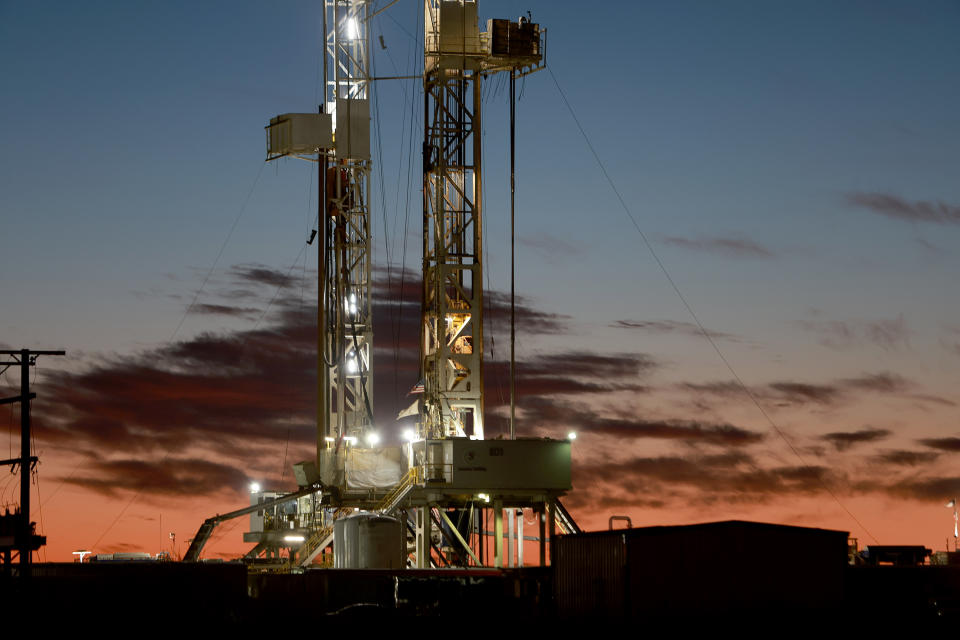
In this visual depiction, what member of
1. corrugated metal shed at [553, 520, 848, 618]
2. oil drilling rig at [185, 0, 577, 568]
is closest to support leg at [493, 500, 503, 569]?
oil drilling rig at [185, 0, 577, 568]

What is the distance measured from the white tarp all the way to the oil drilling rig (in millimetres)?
49

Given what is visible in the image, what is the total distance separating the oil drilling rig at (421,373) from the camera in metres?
50.8

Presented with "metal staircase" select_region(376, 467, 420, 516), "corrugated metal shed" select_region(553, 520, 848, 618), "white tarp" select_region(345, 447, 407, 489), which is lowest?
"corrugated metal shed" select_region(553, 520, 848, 618)

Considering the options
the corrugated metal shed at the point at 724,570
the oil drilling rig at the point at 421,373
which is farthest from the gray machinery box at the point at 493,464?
the corrugated metal shed at the point at 724,570

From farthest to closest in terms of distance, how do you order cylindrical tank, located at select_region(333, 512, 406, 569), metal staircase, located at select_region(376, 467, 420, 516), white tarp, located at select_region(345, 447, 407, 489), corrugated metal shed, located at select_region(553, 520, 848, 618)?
1. white tarp, located at select_region(345, 447, 407, 489)
2. metal staircase, located at select_region(376, 467, 420, 516)
3. cylindrical tank, located at select_region(333, 512, 406, 569)
4. corrugated metal shed, located at select_region(553, 520, 848, 618)

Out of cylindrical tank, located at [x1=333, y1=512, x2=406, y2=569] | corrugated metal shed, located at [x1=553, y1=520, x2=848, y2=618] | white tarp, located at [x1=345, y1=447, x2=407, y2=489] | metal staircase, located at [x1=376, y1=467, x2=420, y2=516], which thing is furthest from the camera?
white tarp, located at [x1=345, y1=447, x2=407, y2=489]

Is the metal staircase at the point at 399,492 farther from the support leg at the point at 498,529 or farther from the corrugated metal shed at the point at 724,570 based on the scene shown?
the corrugated metal shed at the point at 724,570

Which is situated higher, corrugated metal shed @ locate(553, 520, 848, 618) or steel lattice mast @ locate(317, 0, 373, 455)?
steel lattice mast @ locate(317, 0, 373, 455)

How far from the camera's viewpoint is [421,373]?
2197 inches

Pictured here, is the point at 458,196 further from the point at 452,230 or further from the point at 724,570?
the point at 724,570

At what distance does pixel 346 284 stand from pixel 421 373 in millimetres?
5239

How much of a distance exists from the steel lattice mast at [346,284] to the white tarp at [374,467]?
1873 millimetres

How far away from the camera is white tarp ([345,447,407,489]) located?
54.1m

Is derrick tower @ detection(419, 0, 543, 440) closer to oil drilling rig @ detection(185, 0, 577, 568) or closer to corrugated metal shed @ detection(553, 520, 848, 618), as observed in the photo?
oil drilling rig @ detection(185, 0, 577, 568)
